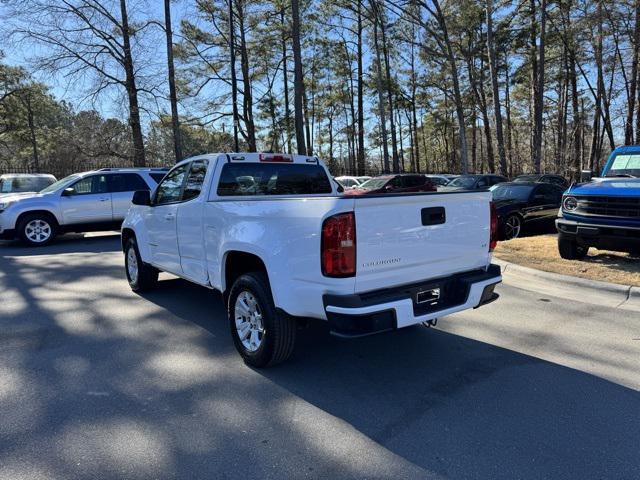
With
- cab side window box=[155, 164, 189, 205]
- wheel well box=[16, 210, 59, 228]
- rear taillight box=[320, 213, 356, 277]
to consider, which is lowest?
rear taillight box=[320, 213, 356, 277]

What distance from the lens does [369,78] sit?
128 ft

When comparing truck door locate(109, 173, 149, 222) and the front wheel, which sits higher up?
truck door locate(109, 173, 149, 222)

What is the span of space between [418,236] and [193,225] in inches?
94.5

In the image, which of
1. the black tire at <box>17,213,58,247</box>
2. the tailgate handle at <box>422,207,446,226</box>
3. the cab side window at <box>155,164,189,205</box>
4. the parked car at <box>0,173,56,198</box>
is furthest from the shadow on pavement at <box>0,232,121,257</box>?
the tailgate handle at <box>422,207,446,226</box>

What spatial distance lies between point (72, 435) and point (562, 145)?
4059cm

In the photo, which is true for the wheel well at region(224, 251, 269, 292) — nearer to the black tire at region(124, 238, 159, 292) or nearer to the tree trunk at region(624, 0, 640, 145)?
the black tire at region(124, 238, 159, 292)

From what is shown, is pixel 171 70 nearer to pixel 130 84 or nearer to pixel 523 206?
pixel 130 84

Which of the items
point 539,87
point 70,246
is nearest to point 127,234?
point 70,246

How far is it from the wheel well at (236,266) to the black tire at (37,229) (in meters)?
9.10

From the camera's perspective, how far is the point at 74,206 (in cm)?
1159

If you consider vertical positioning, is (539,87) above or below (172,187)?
above

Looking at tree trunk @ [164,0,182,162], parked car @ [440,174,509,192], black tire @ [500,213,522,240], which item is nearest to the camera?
black tire @ [500,213,522,240]

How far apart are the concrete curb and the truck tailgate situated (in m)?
2.81

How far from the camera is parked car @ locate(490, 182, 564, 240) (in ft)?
37.7
